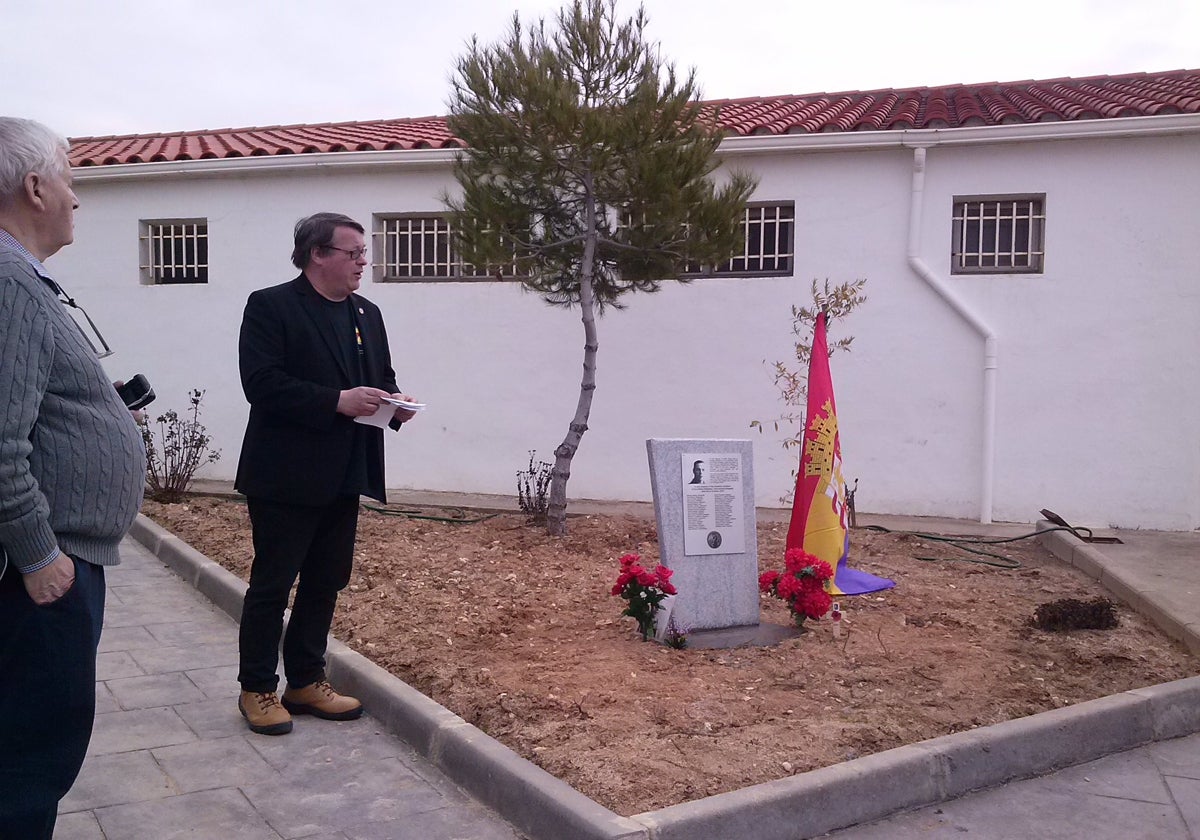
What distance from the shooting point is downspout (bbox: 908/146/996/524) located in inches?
382

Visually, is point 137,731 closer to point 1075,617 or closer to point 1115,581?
point 1075,617

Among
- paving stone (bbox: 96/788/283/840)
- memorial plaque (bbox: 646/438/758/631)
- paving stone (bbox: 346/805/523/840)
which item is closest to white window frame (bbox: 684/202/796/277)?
memorial plaque (bbox: 646/438/758/631)

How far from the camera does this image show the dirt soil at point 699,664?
3920 mm

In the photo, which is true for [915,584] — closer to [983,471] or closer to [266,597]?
[983,471]

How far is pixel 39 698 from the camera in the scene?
7.60 ft

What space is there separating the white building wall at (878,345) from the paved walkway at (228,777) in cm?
590

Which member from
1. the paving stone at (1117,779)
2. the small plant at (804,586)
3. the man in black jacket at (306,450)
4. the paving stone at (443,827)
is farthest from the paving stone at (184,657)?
the paving stone at (1117,779)

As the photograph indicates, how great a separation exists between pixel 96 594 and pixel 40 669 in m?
0.24

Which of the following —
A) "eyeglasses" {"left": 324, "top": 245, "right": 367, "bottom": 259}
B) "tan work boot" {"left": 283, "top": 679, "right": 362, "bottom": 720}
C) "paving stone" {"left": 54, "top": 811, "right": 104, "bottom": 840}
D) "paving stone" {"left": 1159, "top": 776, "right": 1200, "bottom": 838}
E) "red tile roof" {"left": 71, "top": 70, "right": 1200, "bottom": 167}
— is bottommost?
"paving stone" {"left": 1159, "top": 776, "right": 1200, "bottom": 838}

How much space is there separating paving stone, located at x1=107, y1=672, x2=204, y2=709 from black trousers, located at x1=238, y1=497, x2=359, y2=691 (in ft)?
1.93

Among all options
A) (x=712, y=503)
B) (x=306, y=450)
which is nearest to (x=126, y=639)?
(x=306, y=450)

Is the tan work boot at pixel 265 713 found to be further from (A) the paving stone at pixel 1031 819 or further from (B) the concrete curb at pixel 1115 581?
(B) the concrete curb at pixel 1115 581

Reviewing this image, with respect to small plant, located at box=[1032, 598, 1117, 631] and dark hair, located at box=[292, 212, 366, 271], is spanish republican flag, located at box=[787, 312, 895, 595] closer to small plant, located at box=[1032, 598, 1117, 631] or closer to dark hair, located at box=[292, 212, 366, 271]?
small plant, located at box=[1032, 598, 1117, 631]

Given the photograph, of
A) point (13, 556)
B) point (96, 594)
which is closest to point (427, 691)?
point (96, 594)
